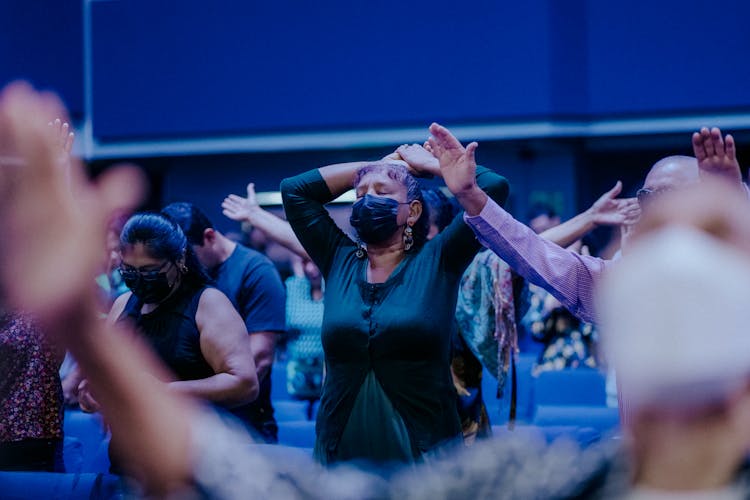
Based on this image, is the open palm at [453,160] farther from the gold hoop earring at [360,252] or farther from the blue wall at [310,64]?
the blue wall at [310,64]

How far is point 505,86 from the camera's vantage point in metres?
9.80

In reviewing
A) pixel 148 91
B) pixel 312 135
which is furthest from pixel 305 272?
pixel 148 91

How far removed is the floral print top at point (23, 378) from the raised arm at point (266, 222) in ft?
3.62

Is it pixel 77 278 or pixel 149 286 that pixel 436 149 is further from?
pixel 77 278

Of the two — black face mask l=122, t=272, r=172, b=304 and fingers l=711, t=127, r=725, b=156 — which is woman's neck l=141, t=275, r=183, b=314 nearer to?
black face mask l=122, t=272, r=172, b=304

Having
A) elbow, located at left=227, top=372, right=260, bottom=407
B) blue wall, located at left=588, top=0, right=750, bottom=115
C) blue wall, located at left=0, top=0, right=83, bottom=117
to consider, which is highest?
blue wall, located at left=0, top=0, right=83, bottom=117

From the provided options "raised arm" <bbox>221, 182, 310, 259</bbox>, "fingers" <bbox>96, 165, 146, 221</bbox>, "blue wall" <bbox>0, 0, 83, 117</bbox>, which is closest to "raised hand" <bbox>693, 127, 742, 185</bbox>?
"fingers" <bbox>96, 165, 146, 221</bbox>

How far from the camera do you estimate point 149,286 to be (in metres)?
3.47

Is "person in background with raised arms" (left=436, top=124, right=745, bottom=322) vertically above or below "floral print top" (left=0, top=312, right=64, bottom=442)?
above

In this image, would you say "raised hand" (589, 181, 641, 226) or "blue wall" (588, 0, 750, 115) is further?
"blue wall" (588, 0, 750, 115)

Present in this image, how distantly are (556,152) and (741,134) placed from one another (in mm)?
1760

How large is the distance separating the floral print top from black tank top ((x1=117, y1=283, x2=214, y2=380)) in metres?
0.34

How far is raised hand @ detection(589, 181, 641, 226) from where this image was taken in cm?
394

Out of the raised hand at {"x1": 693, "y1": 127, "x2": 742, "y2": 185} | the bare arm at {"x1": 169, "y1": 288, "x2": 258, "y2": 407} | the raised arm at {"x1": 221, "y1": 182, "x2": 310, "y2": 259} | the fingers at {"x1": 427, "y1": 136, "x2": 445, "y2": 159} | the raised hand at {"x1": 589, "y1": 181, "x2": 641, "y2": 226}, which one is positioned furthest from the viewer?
the raised arm at {"x1": 221, "y1": 182, "x2": 310, "y2": 259}
